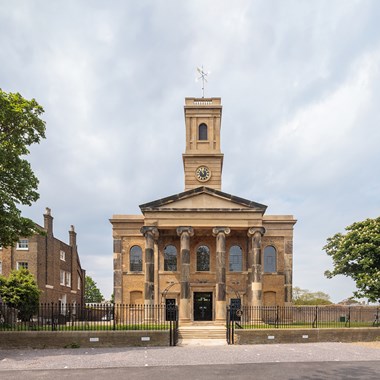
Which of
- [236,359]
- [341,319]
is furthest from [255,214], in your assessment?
[236,359]

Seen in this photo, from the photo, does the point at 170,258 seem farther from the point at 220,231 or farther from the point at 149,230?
the point at 220,231

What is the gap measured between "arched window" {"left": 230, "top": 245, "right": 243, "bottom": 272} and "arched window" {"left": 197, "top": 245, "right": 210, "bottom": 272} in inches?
86.0

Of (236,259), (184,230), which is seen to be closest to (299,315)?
(236,259)

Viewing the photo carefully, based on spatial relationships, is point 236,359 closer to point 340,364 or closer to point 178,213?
point 340,364

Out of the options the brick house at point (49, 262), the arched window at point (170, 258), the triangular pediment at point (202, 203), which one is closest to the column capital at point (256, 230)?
the triangular pediment at point (202, 203)

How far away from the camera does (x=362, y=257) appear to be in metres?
31.3

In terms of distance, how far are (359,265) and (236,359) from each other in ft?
55.2

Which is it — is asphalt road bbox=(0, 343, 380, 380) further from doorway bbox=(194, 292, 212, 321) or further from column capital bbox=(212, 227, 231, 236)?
doorway bbox=(194, 292, 212, 321)

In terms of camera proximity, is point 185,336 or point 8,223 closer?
point 8,223

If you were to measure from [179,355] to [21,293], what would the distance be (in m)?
18.3

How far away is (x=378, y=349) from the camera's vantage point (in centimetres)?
2159

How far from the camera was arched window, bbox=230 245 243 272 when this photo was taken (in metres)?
41.0

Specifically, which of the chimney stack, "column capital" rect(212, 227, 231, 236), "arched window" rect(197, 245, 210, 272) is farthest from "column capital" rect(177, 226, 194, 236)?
the chimney stack

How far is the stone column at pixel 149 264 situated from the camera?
1451 inches
